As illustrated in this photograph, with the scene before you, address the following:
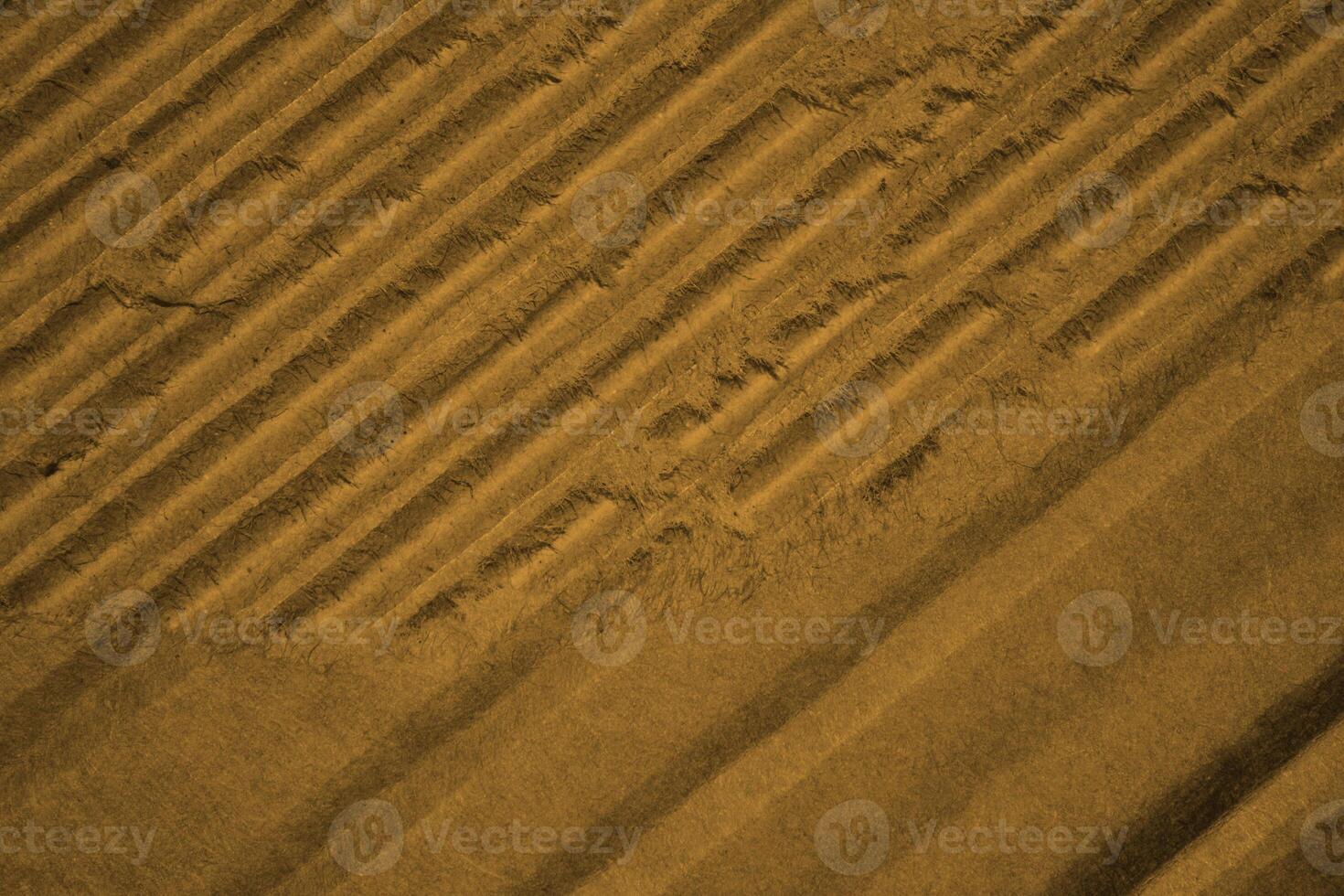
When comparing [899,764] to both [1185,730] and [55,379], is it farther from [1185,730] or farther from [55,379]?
[55,379]

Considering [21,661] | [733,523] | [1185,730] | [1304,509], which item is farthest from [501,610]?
[1304,509]

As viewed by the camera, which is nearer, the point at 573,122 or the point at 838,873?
the point at 838,873

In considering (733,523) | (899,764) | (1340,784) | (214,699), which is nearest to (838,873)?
(899,764)

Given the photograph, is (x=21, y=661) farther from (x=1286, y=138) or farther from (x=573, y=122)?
(x=1286, y=138)

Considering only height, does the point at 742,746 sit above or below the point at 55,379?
below

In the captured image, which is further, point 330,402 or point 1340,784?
point 330,402

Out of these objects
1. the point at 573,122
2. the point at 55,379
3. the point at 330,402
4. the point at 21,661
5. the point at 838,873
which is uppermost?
the point at 573,122
